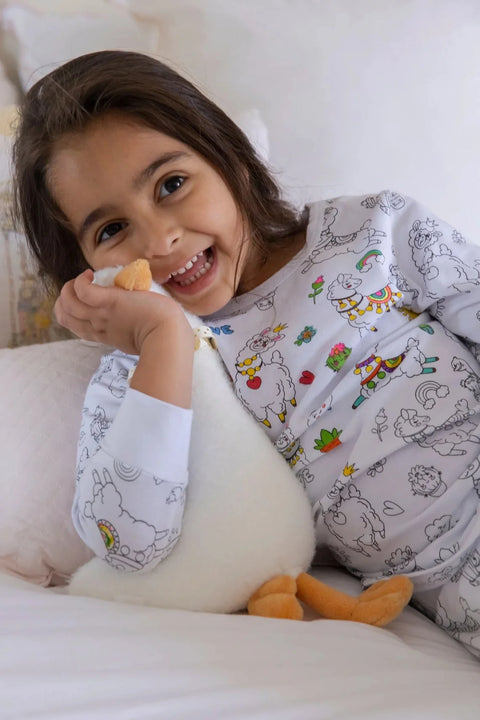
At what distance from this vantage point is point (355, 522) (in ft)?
2.64

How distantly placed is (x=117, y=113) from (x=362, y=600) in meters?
0.66

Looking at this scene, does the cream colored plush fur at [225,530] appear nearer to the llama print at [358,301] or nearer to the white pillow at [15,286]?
the llama print at [358,301]

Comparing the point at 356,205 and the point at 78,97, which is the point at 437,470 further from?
the point at 78,97

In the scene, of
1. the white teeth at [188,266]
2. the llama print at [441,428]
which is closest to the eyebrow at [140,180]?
the white teeth at [188,266]

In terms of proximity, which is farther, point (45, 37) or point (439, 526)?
point (45, 37)

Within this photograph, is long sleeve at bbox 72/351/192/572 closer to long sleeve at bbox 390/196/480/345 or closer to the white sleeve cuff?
the white sleeve cuff

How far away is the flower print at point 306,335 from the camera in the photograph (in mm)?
846

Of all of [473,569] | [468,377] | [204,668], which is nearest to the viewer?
[204,668]

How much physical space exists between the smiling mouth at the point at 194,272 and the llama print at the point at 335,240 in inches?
5.1

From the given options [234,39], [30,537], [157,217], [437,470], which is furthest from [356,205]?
[30,537]

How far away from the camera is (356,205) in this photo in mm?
943

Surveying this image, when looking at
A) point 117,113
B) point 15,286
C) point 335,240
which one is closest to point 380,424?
point 335,240

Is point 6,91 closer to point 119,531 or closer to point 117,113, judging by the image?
point 117,113

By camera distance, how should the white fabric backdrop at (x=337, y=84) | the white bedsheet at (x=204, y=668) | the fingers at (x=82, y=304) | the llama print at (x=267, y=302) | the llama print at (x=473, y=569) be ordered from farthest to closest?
the white fabric backdrop at (x=337, y=84), the llama print at (x=267, y=302), the fingers at (x=82, y=304), the llama print at (x=473, y=569), the white bedsheet at (x=204, y=668)
